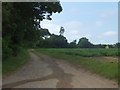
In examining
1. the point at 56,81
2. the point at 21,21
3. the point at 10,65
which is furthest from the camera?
the point at 21,21

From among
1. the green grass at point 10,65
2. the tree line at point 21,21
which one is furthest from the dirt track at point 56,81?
the tree line at point 21,21

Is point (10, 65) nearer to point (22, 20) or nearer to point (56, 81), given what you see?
point (22, 20)

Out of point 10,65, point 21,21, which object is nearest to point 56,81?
point 10,65

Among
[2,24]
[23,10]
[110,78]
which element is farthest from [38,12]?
[110,78]

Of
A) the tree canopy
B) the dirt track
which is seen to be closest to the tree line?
the tree canopy

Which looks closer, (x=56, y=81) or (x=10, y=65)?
(x=56, y=81)

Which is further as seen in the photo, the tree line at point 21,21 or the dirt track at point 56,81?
the tree line at point 21,21

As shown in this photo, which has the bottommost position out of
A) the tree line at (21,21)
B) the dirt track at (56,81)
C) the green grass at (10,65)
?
the dirt track at (56,81)

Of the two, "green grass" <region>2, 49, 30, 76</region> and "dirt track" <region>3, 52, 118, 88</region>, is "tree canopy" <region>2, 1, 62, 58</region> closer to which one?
"green grass" <region>2, 49, 30, 76</region>

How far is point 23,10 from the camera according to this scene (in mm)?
30359

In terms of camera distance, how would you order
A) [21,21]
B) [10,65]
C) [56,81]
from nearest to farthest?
[56,81], [10,65], [21,21]

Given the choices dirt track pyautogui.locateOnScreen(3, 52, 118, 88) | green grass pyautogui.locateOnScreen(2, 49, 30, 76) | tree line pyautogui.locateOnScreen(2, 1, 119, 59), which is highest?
tree line pyautogui.locateOnScreen(2, 1, 119, 59)

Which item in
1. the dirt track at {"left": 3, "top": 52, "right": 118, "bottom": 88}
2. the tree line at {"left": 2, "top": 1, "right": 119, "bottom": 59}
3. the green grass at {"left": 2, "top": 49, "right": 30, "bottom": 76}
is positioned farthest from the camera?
the tree line at {"left": 2, "top": 1, "right": 119, "bottom": 59}

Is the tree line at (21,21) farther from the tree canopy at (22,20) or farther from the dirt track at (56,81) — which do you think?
the dirt track at (56,81)
